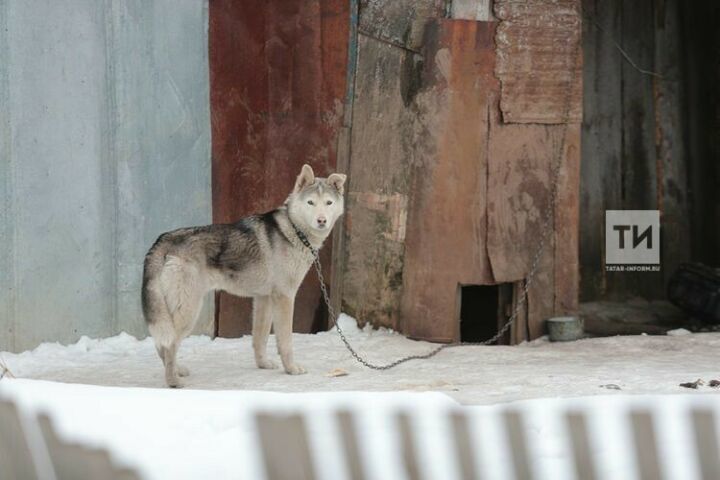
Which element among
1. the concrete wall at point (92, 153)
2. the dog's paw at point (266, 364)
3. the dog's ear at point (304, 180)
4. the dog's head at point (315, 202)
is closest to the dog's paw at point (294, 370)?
the dog's paw at point (266, 364)

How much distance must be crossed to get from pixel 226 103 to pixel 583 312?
183 inches

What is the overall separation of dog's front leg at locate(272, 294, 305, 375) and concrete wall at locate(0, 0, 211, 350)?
5.21 ft

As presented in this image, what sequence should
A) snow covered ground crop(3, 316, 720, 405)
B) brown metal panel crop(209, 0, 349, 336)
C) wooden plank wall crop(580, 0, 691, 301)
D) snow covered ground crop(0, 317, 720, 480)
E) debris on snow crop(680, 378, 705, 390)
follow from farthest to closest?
wooden plank wall crop(580, 0, 691, 301) < brown metal panel crop(209, 0, 349, 336) < snow covered ground crop(3, 316, 720, 405) < debris on snow crop(680, 378, 705, 390) < snow covered ground crop(0, 317, 720, 480)

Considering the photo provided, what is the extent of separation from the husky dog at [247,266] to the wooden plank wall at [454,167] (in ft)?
4.89

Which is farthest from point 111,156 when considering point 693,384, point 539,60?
point 693,384

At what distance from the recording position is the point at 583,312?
9.95 meters

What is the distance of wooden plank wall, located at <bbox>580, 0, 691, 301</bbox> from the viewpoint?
10.6 meters

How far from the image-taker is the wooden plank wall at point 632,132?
10570mm

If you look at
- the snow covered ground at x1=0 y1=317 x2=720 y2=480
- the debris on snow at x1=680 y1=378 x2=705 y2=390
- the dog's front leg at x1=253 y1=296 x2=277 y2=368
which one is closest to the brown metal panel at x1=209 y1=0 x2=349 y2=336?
the dog's front leg at x1=253 y1=296 x2=277 y2=368

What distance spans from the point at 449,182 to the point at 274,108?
5.69 feet

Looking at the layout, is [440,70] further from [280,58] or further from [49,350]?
[49,350]

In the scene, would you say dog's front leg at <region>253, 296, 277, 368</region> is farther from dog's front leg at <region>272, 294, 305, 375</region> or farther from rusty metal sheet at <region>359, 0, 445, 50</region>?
rusty metal sheet at <region>359, 0, 445, 50</region>

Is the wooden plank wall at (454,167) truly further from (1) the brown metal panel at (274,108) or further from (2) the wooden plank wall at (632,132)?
(2) the wooden plank wall at (632,132)

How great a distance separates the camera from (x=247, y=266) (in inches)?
248
